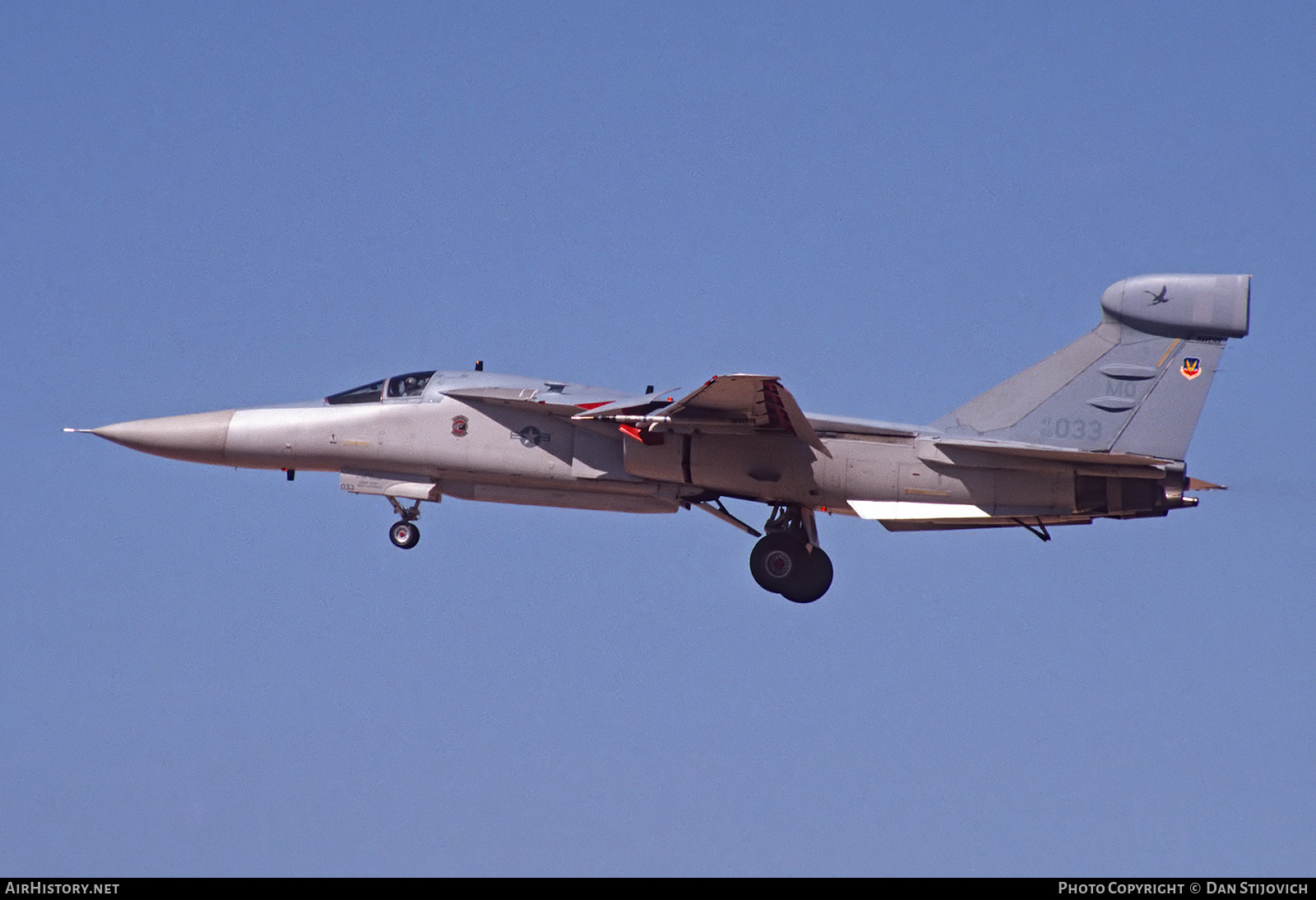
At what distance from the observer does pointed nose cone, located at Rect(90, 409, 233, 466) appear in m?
25.2

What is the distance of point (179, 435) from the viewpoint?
25.3 meters

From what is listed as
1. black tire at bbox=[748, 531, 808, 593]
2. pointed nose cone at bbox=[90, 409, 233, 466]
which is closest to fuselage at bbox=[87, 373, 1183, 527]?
pointed nose cone at bbox=[90, 409, 233, 466]

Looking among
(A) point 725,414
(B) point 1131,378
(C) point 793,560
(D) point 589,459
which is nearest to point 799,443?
(A) point 725,414

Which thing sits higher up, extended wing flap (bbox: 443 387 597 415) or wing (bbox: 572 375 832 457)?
extended wing flap (bbox: 443 387 597 415)

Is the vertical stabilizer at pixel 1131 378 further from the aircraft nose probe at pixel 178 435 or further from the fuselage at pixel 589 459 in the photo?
the aircraft nose probe at pixel 178 435

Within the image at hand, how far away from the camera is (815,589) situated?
24453 mm

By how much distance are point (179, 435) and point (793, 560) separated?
879cm

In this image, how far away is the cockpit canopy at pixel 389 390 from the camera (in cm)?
2472

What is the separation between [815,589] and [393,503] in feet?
19.4

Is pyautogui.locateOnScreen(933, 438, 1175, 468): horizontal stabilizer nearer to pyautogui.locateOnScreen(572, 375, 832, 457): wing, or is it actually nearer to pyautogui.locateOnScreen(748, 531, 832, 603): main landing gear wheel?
pyautogui.locateOnScreen(572, 375, 832, 457): wing

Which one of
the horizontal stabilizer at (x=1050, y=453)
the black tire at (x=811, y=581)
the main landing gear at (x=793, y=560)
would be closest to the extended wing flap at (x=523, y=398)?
the main landing gear at (x=793, y=560)

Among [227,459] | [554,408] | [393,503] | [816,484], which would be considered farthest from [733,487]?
[227,459]

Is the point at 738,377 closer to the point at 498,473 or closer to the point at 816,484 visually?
the point at 816,484
